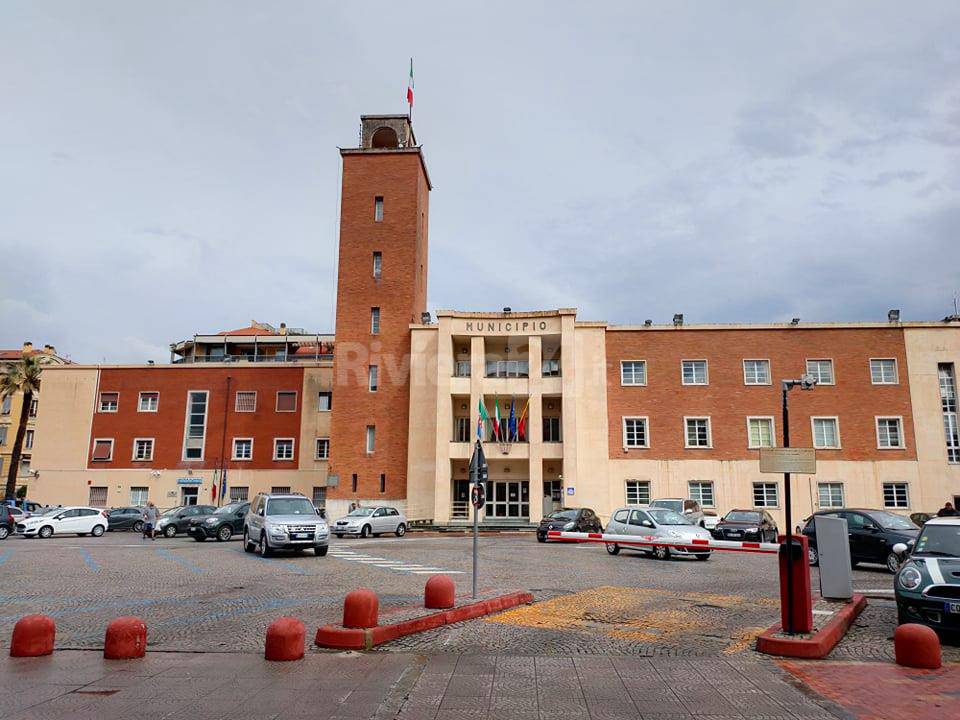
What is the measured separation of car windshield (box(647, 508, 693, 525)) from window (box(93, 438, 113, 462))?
40.0 meters

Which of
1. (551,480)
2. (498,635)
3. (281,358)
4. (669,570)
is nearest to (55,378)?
(281,358)

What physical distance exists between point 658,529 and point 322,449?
102 ft

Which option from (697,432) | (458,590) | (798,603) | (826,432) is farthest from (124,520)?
(798,603)

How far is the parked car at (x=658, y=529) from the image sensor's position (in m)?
20.2

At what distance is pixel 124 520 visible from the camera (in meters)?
40.3

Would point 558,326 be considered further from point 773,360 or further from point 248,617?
point 248,617

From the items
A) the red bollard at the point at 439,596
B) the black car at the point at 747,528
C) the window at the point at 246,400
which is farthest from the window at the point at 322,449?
the red bollard at the point at 439,596

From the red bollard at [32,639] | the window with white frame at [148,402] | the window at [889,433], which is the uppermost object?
the window with white frame at [148,402]

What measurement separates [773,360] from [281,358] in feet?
132

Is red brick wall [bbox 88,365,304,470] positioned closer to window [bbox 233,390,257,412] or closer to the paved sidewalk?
window [bbox 233,390,257,412]

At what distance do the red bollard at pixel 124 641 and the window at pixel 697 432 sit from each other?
34966 mm

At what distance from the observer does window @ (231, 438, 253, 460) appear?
4844 centimetres

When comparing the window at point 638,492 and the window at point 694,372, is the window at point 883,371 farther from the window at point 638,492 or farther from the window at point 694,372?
the window at point 638,492

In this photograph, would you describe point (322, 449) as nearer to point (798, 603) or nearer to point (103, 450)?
point (103, 450)
